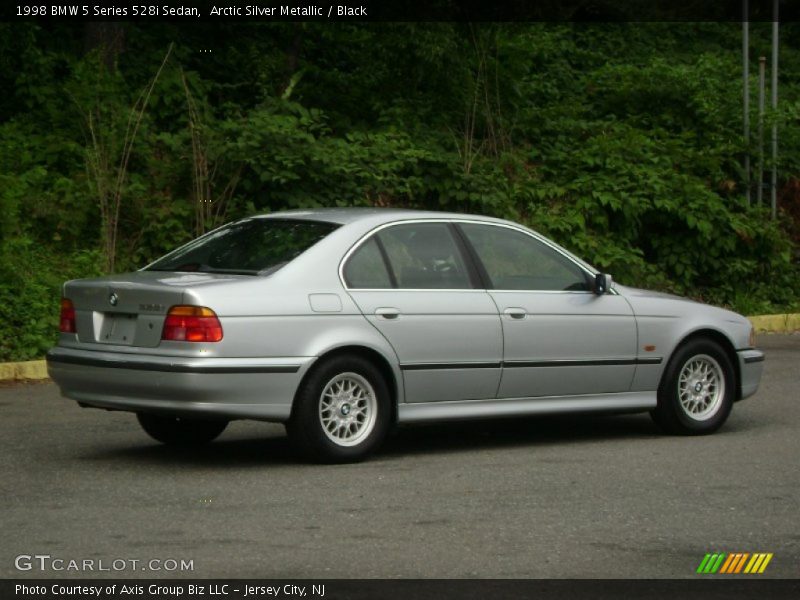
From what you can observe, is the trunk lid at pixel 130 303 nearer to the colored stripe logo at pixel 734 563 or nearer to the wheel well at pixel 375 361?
the wheel well at pixel 375 361

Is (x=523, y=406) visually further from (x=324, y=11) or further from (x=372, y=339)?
(x=324, y=11)

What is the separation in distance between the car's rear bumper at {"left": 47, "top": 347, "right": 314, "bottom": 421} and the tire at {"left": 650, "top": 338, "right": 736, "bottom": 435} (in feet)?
9.17

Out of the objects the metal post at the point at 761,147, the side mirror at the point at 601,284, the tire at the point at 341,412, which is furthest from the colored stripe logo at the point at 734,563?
the metal post at the point at 761,147

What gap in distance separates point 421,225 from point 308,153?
811 cm

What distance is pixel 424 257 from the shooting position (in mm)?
9586

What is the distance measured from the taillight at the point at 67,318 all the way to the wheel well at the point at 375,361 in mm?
1501

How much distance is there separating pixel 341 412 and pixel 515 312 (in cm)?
138

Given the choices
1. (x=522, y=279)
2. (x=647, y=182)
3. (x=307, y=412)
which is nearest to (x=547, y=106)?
(x=647, y=182)

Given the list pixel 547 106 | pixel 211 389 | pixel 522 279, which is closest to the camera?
pixel 211 389

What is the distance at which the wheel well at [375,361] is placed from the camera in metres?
8.87

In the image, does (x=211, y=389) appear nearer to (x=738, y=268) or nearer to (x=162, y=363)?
(x=162, y=363)

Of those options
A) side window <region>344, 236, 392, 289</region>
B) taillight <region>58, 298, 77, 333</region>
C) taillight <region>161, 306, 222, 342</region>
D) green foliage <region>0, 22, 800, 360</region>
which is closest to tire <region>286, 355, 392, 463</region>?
side window <region>344, 236, 392, 289</region>

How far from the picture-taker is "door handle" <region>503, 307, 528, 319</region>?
9.63m

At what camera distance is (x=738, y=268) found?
19.9 meters
